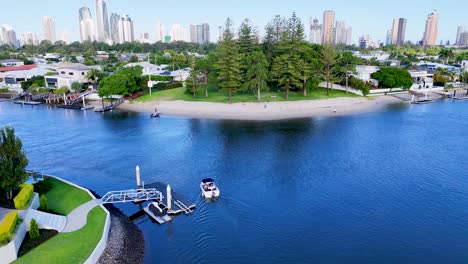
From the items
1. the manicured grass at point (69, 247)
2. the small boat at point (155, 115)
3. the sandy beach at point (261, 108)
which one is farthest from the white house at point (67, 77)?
the manicured grass at point (69, 247)

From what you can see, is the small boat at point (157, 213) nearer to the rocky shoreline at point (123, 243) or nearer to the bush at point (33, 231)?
the rocky shoreline at point (123, 243)

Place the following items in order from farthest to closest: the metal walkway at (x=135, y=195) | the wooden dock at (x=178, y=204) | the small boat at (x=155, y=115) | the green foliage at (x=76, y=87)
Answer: the green foliage at (x=76, y=87) → the small boat at (x=155, y=115) → the metal walkway at (x=135, y=195) → the wooden dock at (x=178, y=204)

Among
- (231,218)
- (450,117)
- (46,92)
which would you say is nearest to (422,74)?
(450,117)

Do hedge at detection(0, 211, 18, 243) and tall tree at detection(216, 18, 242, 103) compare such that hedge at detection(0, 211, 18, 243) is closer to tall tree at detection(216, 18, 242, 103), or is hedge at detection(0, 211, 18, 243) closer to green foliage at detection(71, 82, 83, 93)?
tall tree at detection(216, 18, 242, 103)

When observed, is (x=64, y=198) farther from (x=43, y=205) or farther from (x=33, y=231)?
(x=33, y=231)

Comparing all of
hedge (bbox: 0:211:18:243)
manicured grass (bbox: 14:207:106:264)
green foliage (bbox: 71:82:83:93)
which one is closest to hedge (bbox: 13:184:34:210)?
hedge (bbox: 0:211:18:243)

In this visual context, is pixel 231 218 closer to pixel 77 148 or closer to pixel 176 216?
pixel 176 216

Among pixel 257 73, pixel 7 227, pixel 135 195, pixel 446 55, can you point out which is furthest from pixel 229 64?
pixel 446 55

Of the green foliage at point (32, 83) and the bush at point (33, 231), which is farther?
the green foliage at point (32, 83)
